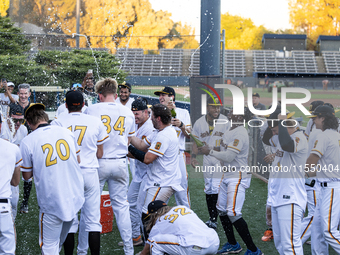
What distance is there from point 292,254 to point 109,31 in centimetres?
2481

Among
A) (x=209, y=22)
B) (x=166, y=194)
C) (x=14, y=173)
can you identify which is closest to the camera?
(x=14, y=173)

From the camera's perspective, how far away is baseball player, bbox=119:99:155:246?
475cm

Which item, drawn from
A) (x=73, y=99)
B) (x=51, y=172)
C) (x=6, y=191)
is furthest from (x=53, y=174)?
(x=73, y=99)

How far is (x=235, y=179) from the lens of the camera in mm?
4449

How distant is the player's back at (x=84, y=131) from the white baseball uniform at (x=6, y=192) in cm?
77

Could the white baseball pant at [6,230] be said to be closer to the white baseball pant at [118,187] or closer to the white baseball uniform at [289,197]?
the white baseball pant at [118,187]

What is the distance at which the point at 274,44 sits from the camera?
165 ft

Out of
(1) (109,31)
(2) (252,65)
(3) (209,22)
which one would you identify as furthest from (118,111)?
(2) (252,65)

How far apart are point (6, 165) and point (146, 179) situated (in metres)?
1.79

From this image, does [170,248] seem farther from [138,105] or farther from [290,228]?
[138,105]

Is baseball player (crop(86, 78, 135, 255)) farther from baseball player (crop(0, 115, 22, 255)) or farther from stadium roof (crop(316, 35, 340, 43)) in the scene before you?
stadium roof (crop(316, 35, 340, 43))

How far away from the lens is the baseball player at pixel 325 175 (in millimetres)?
3795

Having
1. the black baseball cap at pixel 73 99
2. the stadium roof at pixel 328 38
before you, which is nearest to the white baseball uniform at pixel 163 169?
the black baseball cap at pixel 73 99

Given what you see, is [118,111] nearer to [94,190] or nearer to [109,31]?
[94,190]
